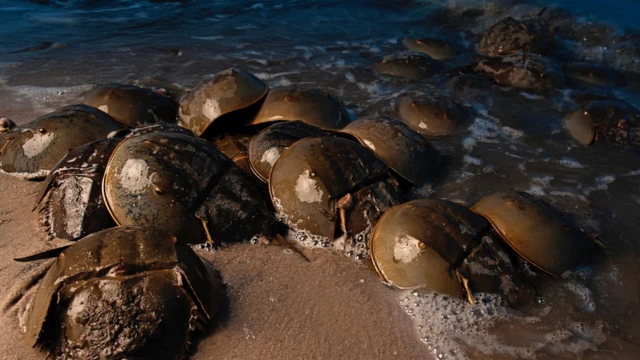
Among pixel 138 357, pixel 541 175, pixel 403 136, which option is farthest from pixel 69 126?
pixel 541 175

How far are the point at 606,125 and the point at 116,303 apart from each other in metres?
4.00

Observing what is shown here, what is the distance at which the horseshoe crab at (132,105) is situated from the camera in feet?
11.7

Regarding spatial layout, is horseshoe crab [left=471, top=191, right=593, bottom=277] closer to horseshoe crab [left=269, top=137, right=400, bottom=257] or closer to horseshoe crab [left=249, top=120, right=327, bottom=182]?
horseshoe crab [left=269, top=137, right=400, bottom=257]

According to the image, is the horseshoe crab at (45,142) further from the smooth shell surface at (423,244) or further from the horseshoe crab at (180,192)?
the smooth shell surface at (423,244)

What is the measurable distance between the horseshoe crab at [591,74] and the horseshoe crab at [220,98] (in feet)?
12.3

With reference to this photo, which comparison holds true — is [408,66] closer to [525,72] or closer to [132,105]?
[525,72]

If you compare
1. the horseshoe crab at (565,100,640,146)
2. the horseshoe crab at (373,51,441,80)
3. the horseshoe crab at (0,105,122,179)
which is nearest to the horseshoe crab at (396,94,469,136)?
the horseshoe crab at (565,100,640,146)

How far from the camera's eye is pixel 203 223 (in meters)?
2.49

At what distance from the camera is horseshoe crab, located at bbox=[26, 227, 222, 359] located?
1794 mm

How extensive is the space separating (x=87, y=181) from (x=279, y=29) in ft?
16.8

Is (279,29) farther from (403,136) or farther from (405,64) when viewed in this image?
(403,136)

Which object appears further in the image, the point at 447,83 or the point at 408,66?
the point at 408,66

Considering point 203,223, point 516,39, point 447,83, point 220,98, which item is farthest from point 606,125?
point 203,223

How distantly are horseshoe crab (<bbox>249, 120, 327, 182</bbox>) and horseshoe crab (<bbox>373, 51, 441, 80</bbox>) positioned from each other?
8.42 ft
